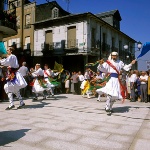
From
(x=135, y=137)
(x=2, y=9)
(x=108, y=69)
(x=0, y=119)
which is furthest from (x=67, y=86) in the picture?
(x=135, y=137)

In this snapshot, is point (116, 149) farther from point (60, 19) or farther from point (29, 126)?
point (60, 19)

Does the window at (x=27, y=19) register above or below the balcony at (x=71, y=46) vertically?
above

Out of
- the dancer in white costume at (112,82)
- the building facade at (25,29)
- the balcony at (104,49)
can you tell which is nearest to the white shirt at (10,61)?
the dancer in white costume at (112,82)

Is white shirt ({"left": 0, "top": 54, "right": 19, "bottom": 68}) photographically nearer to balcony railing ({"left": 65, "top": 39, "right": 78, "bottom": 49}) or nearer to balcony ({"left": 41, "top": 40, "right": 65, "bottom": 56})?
balcony railing ({"left": 65, "top": 39, "right": 78, "bottom": 49})

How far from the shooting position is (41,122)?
17.3 ft

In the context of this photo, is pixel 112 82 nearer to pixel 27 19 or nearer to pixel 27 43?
pixel 27 43

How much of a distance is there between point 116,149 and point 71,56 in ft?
67.0

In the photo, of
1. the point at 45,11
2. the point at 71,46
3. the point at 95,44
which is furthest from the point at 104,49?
the point at 45,11

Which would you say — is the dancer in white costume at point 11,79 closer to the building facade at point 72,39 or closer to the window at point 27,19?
the building facade at point 72,39

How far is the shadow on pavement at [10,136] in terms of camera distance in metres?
3.77

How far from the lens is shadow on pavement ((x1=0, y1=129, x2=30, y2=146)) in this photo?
3.77 meters

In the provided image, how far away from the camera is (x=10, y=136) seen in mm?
4078

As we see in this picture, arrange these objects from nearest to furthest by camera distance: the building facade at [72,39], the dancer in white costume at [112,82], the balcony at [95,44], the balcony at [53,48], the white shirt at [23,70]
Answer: the dancer in white costume at [112,82], the white shirt at [23,70], the building facade at [72,39], the balcony at [95,44], the balcony at [53,48]

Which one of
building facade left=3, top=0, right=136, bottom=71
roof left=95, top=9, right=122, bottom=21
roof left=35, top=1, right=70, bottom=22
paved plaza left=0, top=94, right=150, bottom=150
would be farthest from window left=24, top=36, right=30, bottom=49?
paved plaza left=0, top=94, right=150, bottom=150
